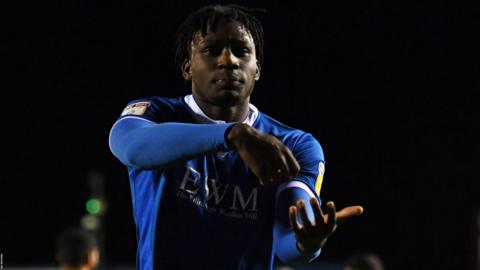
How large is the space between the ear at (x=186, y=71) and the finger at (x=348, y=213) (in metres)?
1.23

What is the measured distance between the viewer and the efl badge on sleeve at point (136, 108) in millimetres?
4863

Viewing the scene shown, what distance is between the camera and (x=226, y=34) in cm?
508

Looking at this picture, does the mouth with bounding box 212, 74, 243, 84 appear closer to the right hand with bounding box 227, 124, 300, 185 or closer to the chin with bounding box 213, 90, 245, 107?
the chin with bounding box 213, 90, 245, 107

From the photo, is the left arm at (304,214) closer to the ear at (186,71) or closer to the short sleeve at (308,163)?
the short sleeve at (308,163)

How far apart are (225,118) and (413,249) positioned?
42.3m

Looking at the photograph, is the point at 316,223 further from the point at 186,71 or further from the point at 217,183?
the point at 186,71

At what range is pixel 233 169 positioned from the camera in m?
5.01

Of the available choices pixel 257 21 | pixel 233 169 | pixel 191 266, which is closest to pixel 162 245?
pixel 191 266

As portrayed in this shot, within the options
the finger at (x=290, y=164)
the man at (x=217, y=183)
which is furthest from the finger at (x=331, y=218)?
the finger at (x=290, y=164)

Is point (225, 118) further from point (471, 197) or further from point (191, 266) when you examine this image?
point (471, 197)

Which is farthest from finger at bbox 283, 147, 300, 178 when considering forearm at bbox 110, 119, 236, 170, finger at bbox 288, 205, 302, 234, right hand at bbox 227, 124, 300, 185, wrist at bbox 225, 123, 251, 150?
finger at bbox 288, 205, 302, 234

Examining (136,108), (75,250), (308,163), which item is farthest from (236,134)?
(75,250)

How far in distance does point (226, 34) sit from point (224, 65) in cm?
17

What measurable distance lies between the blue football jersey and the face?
8.9 inches
